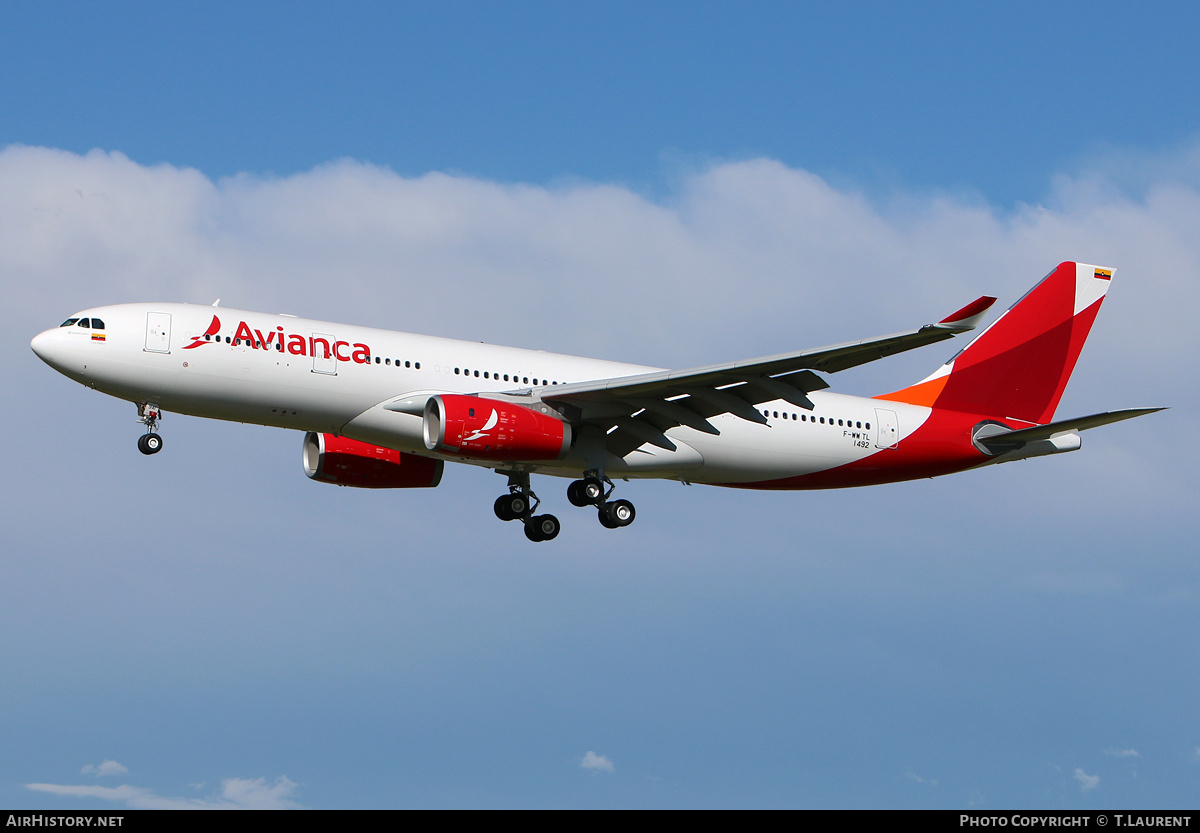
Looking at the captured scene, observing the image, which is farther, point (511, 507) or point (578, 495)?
point (511, 507)

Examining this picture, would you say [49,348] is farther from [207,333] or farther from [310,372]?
[310,372]

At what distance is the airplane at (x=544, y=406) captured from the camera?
27406 millimetres

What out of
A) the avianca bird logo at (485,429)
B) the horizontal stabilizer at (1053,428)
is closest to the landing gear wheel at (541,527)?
the avianca bird logo at (485,429)

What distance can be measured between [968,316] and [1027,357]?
13.8 metres

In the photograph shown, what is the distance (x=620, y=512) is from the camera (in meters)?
31.1

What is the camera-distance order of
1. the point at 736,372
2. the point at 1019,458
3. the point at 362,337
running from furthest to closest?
1. the point at 1019,458
2. the point at 362,337
3. the point at 736,372

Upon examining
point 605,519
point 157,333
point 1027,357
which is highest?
point 1027,357

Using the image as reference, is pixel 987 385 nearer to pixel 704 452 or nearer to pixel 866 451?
pixel 866 451

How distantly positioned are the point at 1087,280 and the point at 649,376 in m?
16.5

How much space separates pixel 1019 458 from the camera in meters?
34.7

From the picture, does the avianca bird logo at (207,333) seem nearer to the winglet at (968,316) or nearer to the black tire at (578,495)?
the black tire at (578,495)

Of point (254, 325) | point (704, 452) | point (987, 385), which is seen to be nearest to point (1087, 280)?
point (987, 385)

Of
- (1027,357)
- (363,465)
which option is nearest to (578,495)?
(363,465)

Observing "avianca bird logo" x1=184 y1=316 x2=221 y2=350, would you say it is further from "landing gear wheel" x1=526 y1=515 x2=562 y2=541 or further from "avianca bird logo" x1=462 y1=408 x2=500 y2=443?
"landing gear wheel" x1=526 y1=515 x2=562 y2=541
